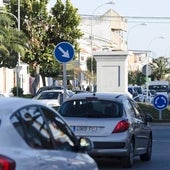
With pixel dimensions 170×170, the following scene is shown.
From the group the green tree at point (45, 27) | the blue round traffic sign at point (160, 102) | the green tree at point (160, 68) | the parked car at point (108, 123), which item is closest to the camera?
the parked car at point (108, 123)

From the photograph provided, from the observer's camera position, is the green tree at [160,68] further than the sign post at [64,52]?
Yes

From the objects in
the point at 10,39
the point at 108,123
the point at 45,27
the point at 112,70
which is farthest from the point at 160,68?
the point at 108,123

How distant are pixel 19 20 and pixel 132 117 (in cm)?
3782

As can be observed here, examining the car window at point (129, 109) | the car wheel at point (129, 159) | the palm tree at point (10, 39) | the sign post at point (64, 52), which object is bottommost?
the car wheel at point (129, 159)

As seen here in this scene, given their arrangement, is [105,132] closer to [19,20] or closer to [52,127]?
[52,127]

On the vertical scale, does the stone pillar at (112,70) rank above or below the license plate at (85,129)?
above

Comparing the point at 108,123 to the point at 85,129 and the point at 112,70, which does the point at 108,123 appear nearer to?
the point at 85,129

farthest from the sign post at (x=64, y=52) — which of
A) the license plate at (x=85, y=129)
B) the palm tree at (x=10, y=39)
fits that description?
the palm tree at (x=10, y=39)

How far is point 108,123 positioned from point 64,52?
6594 millimetres

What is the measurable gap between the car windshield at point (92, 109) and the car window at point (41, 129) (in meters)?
6.91

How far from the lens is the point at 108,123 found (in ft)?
44.6

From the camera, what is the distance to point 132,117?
14344 mm

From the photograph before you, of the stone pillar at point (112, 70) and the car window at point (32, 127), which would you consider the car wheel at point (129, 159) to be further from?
the stone pillar at point (112, 70)

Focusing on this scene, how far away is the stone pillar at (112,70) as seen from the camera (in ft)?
109
